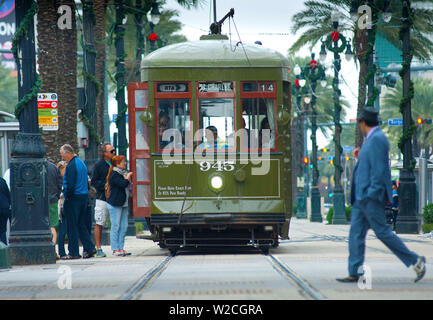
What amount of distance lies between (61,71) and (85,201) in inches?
359

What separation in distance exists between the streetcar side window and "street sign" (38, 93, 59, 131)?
3.89 m

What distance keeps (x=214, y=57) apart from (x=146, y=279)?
18.6 ft

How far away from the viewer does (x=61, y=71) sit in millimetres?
23578

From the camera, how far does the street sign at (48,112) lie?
1783cm

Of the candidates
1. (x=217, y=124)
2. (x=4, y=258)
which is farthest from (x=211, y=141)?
(x=4, y=258)

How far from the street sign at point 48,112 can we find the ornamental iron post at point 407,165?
10.2 metres

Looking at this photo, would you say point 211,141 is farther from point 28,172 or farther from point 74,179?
point 28,172

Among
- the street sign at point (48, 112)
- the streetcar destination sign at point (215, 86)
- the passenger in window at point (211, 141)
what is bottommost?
the passenger in window at point (211, 141)

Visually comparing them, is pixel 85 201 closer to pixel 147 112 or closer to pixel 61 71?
pixel 147 112

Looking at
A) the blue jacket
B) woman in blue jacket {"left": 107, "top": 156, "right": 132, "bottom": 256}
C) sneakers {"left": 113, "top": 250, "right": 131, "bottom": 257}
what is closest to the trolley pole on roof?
woman in blue jacket {"left": 107, "top": 156, "right": 132, "bottom": 256}

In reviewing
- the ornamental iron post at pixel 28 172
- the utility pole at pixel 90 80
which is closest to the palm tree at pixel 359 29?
the utility pole at pixel 90 80

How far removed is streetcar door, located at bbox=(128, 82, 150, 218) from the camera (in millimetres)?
14812

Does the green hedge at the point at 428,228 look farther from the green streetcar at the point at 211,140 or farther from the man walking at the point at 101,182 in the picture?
the man walking at the point at 101,182

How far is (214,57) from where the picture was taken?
48.5ft
